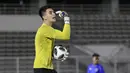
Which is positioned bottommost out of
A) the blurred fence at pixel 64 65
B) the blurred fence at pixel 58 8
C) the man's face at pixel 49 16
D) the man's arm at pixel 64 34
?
the blurred fence at pixel 64 65

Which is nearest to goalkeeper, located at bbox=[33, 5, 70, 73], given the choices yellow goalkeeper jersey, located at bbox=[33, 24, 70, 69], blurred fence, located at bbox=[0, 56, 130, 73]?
A: yellow goalkeeper jersey, located at bbox=[33, 24, 70, 69]

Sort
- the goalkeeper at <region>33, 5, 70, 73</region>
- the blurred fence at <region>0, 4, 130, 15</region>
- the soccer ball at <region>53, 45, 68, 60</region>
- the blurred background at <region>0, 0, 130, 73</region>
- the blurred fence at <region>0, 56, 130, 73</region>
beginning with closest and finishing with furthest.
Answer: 1. the goalkeeper at <region>33, 5, 70, 73</region>
2. the soccer ball at <region>53, 45, 68, 60</region>
3. the blurred fence at <region>0, 56, 130, 73</region>
4. the blurred background at <region>0, 0, 130, 73</region>
5. the blurred fence at <region>0, 4, 130, 15</region>

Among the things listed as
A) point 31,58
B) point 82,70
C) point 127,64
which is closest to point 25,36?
point 31,58

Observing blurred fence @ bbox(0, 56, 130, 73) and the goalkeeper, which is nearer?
the goalkeeper

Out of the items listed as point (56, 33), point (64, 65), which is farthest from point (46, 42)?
point (64, 65)

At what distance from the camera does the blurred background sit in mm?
16016

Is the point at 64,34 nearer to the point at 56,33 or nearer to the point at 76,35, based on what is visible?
the point at 56,33

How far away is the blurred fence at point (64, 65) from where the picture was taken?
15.4 metres

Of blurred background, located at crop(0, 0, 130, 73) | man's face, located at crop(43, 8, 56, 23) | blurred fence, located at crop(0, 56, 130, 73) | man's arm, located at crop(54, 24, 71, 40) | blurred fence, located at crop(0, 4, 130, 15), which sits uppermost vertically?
blurred fence, located at crop(0, 4, 130, 15)

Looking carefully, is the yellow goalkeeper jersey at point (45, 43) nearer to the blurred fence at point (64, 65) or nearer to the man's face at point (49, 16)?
the man's face at point (49, 16)

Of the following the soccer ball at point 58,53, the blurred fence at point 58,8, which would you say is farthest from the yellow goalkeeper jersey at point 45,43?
the blurred fence at point 58,8

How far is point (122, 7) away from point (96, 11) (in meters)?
1.94

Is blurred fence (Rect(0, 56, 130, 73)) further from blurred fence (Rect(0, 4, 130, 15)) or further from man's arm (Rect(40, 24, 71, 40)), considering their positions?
man's arm (Rect(40, 24, 71, 40))

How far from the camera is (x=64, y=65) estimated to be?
1622cm
